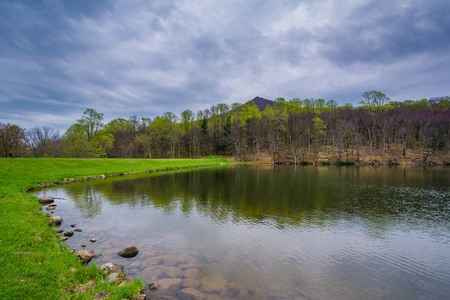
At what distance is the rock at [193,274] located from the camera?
22.1 feet

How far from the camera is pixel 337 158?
72.8 m

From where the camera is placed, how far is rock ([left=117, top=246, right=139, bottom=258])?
8.08 m

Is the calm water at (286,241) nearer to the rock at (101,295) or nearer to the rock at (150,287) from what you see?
the rock at (150,287)

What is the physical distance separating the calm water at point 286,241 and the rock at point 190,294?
29 centimetres

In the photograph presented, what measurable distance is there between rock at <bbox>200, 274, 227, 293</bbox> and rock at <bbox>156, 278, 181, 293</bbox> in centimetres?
73

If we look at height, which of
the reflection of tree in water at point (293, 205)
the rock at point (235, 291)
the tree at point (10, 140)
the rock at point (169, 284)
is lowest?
the reflection of tree in water at point (293, 205)

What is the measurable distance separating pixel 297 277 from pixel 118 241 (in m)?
7.68

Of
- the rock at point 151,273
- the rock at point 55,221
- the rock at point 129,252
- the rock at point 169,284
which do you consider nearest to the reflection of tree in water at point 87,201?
the rock at point 55,221

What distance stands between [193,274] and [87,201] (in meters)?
14.1

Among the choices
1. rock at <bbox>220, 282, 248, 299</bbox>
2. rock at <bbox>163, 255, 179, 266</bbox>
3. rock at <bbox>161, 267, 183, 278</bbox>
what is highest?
rock at <bbox>161, 267, 183, 278</bbox>

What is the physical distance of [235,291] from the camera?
6.05 meters

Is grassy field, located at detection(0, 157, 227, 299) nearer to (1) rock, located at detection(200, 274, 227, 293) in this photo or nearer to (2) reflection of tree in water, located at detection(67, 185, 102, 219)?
(1) rock, located at detection(200, 274, 227, 293)

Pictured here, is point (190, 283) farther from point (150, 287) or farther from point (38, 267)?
point (38, 267)

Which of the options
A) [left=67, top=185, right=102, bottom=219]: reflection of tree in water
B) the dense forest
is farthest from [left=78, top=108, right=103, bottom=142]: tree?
[left=67, top=185, right=102, bottom=219]: reflection of tree in water
